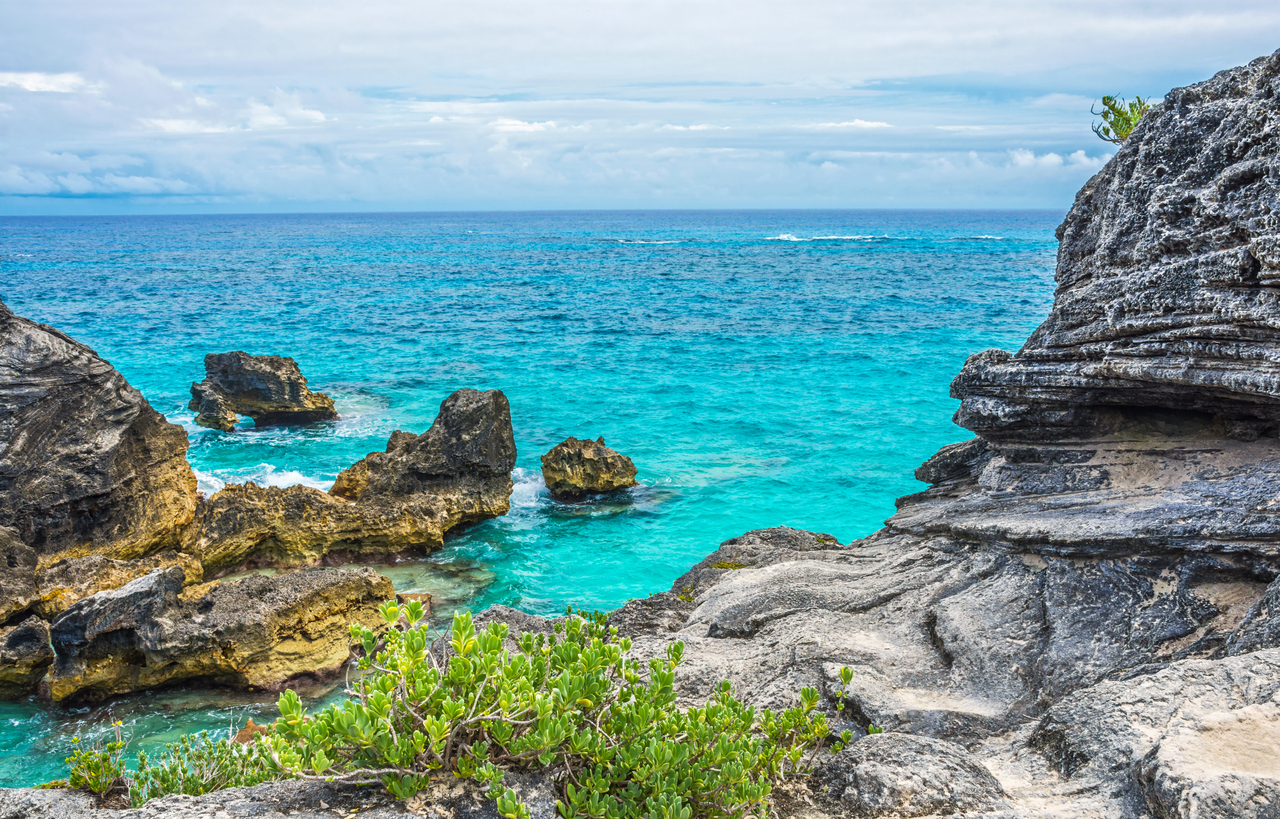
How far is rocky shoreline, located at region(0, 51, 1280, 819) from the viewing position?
5473mm

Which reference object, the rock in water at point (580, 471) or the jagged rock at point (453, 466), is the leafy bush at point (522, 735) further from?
the rock in water at point (580, 471)

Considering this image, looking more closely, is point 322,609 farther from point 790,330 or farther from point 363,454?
point 790,330

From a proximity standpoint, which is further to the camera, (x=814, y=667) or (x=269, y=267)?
(x=269, y=267)

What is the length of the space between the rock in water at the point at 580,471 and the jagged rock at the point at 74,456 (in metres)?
9.95

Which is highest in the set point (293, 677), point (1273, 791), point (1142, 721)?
point (1273, 791)

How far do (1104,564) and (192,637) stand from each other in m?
13.8

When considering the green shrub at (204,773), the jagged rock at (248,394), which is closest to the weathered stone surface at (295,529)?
the green shrub at (204,773)

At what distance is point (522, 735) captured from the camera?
5.04 m

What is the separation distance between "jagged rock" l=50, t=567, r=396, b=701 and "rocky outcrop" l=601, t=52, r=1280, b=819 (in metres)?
6.40

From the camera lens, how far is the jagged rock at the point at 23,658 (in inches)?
543

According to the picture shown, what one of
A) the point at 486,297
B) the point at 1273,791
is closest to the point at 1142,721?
the point at 1273,791

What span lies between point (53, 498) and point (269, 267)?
314 feet

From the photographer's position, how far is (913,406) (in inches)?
1431

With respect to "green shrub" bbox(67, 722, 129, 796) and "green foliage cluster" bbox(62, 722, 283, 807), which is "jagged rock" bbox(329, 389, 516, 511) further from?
"green shrub" bbox(67, 722, 129, 796)
